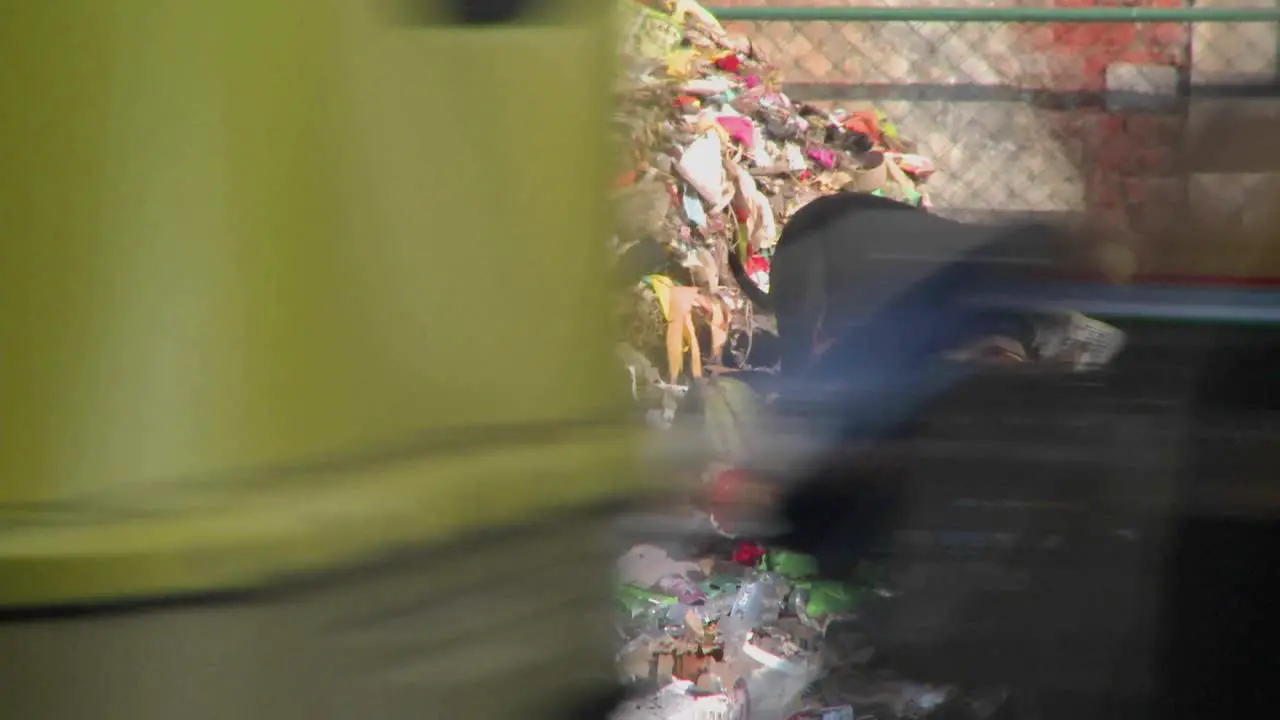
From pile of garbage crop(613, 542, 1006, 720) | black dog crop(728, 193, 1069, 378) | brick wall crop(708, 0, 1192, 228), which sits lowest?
pile of garbage crop(613, 542, 1006, 720)

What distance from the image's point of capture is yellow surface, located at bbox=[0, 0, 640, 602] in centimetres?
104

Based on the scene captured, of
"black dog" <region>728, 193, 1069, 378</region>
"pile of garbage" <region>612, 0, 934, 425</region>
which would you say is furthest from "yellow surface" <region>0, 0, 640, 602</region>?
"pile of garbage" <region>612, 0, 934, 425</region>

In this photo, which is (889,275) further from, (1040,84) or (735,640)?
(735,640)

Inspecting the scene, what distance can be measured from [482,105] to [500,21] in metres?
0.07

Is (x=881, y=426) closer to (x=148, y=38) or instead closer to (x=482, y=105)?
(x=482, y=105)

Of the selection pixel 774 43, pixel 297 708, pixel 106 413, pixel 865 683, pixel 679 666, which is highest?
pixel 774 43

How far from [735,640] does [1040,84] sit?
1.24 m

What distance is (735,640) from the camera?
298cm

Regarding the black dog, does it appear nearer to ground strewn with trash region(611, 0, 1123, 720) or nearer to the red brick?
ground strewn with trash region(611, 0, 1123, 720)

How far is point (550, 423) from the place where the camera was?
4.30 feet

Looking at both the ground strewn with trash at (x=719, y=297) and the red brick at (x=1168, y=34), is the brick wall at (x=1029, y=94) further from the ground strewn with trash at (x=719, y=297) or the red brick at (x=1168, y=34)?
the ground strewn with trash at (x=719, y=297)

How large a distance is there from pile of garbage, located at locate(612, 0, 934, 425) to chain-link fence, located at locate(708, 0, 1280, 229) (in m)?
0.10

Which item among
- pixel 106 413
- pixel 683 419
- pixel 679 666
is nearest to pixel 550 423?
pixel 106 413

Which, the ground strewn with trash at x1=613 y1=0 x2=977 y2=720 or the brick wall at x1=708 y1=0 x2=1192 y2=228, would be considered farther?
the ground strewn with trash at x1=613 y1=0 x2=977 y2=720
